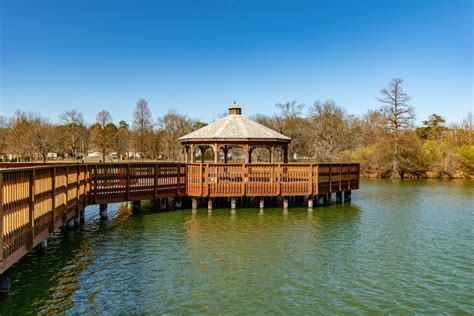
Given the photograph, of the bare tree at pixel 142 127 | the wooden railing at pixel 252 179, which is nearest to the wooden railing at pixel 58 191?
the wooden railing at pixel 252 179

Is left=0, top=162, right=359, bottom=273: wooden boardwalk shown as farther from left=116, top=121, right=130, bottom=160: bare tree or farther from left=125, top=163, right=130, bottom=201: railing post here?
left=116, top=121, right=130, bottom=160: bare tree

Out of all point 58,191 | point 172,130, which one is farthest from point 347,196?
point 172,130

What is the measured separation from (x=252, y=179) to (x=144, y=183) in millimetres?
4893

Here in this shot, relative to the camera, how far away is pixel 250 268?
30.9 ft

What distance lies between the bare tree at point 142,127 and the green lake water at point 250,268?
48.4 m

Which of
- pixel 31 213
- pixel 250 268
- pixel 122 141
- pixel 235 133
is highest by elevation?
pixel 122 141

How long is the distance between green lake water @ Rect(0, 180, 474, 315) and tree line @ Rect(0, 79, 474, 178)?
28.3 metres

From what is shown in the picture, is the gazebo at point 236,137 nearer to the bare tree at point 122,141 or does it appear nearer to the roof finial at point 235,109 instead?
the roof finial at point 235,109

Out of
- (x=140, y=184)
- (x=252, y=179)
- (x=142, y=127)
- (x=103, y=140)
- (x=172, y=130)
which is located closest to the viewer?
(x=140, y=184)

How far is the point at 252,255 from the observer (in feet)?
34.6

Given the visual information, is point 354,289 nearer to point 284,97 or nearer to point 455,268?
point 455,268

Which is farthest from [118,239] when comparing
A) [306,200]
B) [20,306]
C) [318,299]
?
[306,200]

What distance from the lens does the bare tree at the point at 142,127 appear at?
6341cm

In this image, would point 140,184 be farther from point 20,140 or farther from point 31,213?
point 20,140
